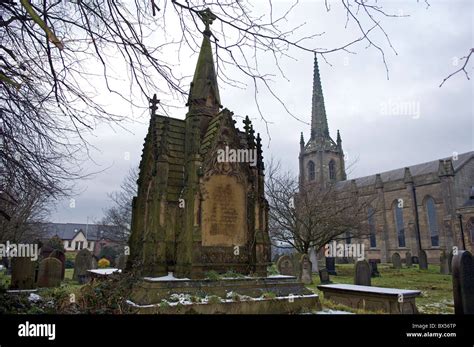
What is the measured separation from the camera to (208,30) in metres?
3.74

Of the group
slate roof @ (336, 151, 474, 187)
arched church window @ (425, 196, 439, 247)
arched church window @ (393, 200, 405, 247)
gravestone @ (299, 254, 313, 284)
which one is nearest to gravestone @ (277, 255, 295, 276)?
gravestone @ (299, 254, 313, 284)

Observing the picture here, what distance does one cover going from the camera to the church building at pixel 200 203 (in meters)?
8.74

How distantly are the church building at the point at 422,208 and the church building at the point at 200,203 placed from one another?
86.8 feet

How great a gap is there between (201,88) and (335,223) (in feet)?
53.3

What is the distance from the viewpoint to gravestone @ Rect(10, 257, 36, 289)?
42.3ft

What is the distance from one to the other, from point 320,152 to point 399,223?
2120 cm

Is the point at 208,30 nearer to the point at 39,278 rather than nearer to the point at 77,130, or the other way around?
the point at 77,130

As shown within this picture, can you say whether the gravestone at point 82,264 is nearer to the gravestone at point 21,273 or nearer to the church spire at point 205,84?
the gravestone at point 21,273

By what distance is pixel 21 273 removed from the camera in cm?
1296

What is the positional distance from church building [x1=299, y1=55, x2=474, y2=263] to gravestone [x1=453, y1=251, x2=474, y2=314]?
96.8 feet

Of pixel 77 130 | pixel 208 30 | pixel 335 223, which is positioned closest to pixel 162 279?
pixel 77 130

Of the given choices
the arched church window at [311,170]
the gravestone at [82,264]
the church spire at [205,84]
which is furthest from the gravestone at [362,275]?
the arched church window at [311,170]

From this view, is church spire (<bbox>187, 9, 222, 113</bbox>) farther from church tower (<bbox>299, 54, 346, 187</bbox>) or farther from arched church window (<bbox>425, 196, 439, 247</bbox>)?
church tower (<bbox>299, 54, 346, 187</bbox>)

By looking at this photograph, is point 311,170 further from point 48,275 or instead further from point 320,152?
point 48,275
